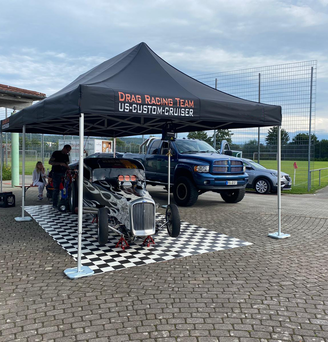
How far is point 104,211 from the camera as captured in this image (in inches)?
240

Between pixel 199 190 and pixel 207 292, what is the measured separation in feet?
22.6

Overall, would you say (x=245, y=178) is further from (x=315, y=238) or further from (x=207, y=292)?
(x=207, y=292)

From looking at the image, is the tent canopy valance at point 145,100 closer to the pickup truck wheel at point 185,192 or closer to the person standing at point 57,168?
the person standing at point 57,168

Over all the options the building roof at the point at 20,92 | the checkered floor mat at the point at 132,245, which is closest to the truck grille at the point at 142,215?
the checkered floor mat at the point at 132,245

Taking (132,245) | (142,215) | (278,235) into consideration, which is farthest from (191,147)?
(142,215)

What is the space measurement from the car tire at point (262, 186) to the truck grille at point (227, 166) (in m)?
5.49

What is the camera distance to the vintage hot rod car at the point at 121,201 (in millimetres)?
6232

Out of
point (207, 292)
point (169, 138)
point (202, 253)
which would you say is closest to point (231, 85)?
point (169, 138)

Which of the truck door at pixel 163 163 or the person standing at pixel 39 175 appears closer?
the person standing at pixel 39 175

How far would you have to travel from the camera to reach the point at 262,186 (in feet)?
53.3

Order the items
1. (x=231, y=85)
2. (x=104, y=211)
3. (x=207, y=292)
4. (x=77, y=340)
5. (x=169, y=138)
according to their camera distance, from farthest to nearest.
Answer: (x=231, y=85)
(x=169, y=138)
(x=104, y=211)
(x=207, y=292)
(x=77, y=340)

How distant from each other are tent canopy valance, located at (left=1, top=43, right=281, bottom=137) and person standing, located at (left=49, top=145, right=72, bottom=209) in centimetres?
207

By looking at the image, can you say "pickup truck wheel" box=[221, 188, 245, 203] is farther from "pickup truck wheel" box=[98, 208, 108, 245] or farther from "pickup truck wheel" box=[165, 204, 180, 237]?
"pickup truck wheel" box=[98, 208, 108, 245]

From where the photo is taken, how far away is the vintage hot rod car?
6.23 m
